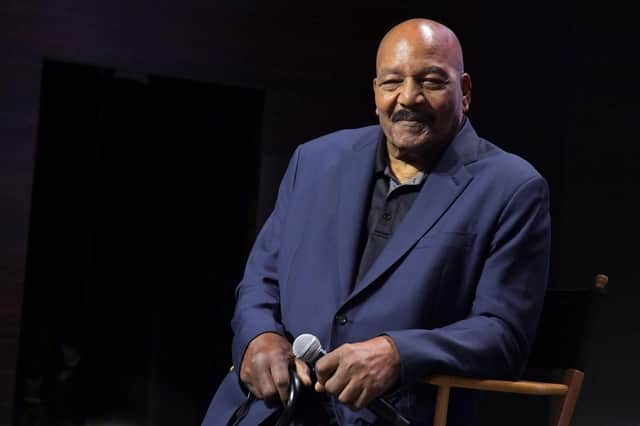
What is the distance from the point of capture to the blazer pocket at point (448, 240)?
2.17 m

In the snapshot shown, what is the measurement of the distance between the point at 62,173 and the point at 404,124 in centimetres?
203

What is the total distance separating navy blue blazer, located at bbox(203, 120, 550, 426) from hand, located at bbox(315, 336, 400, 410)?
0.10 feet

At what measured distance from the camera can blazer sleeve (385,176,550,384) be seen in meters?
2.06

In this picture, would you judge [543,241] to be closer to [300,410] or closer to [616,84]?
[300,410]

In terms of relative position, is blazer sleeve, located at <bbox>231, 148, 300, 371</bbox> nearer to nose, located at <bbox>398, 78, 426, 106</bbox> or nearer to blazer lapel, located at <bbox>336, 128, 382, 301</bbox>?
blazer lapel, located at <bbox>336, 128, 382, 301</bbox>

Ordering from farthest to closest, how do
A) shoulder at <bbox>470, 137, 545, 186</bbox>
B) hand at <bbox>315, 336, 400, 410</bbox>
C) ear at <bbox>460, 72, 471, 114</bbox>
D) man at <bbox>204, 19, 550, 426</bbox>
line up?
ear at <bbox>460, 72, 471, 114</bbox>, shoulder at <bbox>470, 137, 545, 186</bbox>, man at <bbox>204, 19, 550, 426</bbox>, hand at <bbox>315, 336, 400, 410</bbox>

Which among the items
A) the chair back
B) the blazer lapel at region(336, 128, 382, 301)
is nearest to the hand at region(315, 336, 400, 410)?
the blazer lapel at region(336, 128, 382, 301)

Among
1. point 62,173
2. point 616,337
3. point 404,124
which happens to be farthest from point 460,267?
point 62,173

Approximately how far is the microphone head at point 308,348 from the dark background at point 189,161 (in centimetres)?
210

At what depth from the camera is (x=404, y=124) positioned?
7.55 feet

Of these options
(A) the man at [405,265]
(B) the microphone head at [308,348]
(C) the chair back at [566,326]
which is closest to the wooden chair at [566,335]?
(C) the chair back at [566,326]

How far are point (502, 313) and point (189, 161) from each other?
2.21 metres

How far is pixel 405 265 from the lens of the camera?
218 cm

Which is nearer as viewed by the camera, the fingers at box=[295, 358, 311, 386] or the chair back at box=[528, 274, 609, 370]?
the fingers at box=[295, 358, 311, 386]
